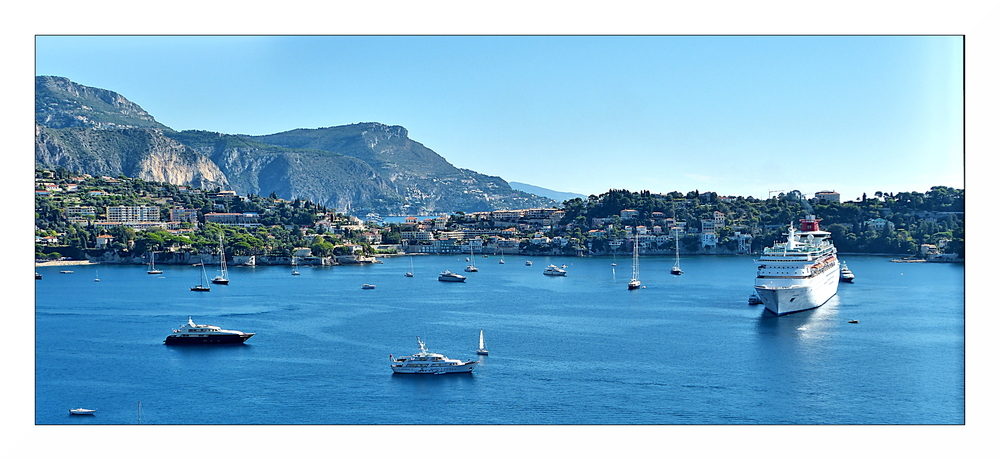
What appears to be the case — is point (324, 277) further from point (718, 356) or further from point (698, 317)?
point (718, 356)

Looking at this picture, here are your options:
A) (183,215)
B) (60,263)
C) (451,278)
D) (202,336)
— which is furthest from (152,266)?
(202,336)

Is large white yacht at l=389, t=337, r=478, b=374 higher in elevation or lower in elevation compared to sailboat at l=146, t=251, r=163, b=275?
lower

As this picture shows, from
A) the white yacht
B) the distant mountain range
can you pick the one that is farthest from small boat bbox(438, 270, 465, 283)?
the distant mountain range

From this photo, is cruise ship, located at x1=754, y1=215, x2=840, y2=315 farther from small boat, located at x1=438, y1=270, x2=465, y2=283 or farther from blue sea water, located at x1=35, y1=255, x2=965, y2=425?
small boat, located at x1=438, y1=270, x2=465, y2=283

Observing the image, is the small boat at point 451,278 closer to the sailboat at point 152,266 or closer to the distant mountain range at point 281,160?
the sailboat at point 152,266

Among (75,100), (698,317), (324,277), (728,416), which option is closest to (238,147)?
(75,100)
